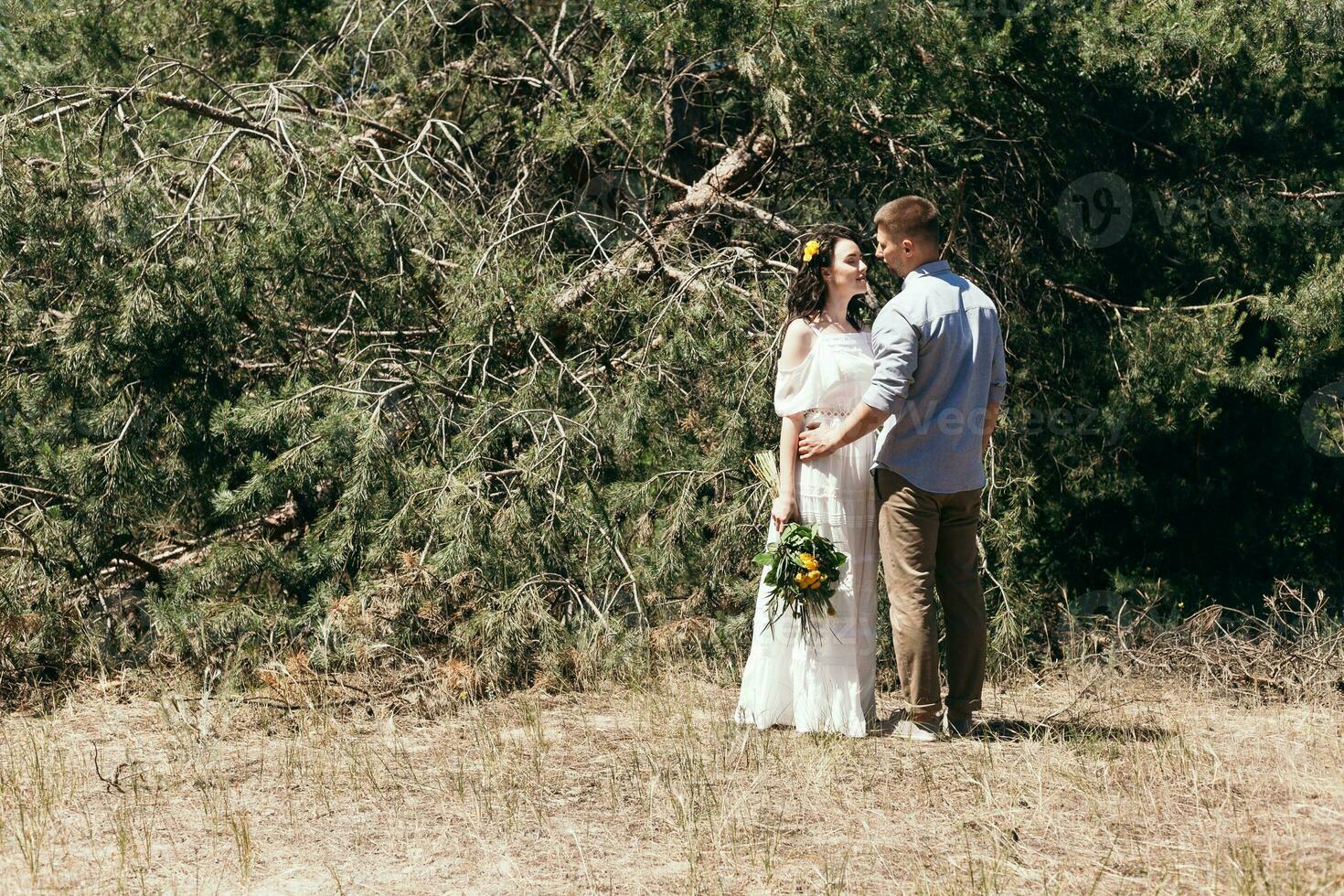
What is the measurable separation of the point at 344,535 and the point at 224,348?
1.09 m

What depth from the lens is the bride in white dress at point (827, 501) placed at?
14.1 ft

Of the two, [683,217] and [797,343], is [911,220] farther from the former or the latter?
[683,217]

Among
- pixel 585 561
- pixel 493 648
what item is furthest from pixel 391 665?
pixel 585 561

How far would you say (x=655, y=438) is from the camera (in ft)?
18.1

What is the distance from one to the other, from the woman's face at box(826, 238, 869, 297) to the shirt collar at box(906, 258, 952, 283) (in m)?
0.18

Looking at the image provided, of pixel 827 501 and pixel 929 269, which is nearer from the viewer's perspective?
pixel 929 269

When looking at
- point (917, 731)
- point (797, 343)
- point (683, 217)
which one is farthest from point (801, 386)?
point (683, 217)

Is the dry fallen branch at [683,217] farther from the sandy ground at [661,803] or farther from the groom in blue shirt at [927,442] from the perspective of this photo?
the sandy ground at [661,803]

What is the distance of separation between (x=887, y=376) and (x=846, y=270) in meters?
0.47

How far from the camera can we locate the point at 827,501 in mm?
4355

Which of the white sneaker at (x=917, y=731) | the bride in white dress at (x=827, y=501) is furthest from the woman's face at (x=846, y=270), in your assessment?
the white sneaker at (x=917, y=731)

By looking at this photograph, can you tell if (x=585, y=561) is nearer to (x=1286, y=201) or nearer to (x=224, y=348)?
(x=224, y=348)

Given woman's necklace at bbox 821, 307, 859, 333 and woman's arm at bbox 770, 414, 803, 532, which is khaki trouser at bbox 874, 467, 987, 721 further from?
woman's necklace at bbox 821, 307, 859, 333

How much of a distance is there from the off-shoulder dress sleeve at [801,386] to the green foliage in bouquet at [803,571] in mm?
391
